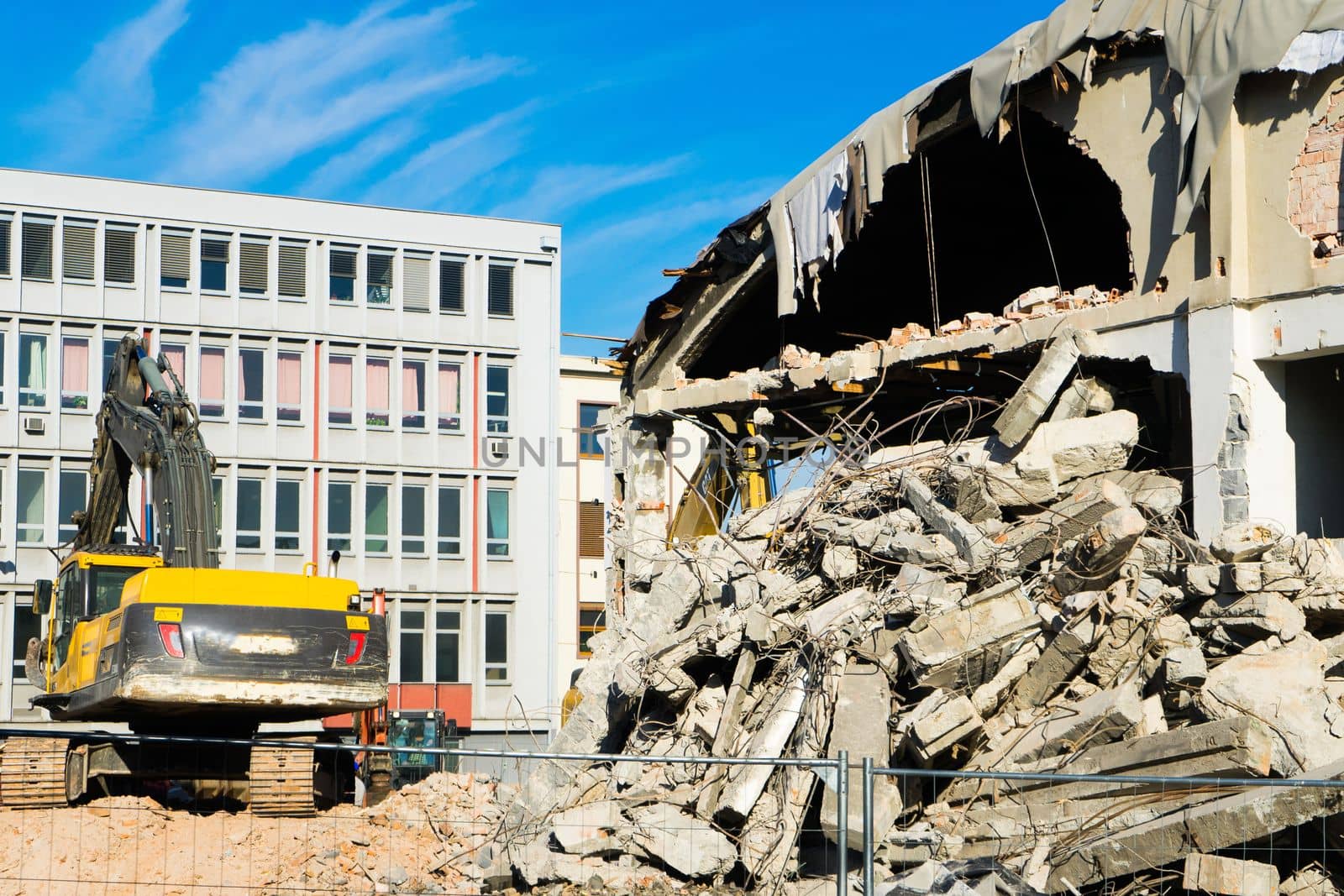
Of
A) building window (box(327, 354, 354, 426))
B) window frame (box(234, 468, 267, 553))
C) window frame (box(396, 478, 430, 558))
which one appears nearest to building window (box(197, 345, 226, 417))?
window frame (box(234, 468, 267, 553))

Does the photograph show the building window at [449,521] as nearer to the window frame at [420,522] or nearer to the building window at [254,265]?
the window frame at [420,522]

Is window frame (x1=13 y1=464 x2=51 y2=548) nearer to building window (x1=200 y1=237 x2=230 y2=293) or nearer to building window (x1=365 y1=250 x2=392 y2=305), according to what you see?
building window (x1=200 y1=237 x2=230 y2=293)

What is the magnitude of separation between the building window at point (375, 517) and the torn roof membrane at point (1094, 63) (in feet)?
63.3

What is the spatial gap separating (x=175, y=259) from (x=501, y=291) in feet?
25.3

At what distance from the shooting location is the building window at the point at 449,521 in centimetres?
3425

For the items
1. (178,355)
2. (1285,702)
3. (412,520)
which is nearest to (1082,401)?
(1285,702)

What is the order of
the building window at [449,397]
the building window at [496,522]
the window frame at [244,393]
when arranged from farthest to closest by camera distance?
the building window at [496,522], the building window at [449,397], the window frame at [244,393]

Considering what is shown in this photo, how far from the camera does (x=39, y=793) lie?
12375 millimetres

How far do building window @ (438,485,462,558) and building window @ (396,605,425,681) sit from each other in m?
1.70

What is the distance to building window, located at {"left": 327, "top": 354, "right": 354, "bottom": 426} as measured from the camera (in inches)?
1326

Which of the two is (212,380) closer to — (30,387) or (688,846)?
(30,387)

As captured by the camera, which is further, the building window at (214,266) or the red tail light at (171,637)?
the building window at (214,266)

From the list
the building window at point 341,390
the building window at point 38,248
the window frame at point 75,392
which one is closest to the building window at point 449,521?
the building window at point 341,390

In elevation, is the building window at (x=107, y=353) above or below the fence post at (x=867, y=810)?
above
